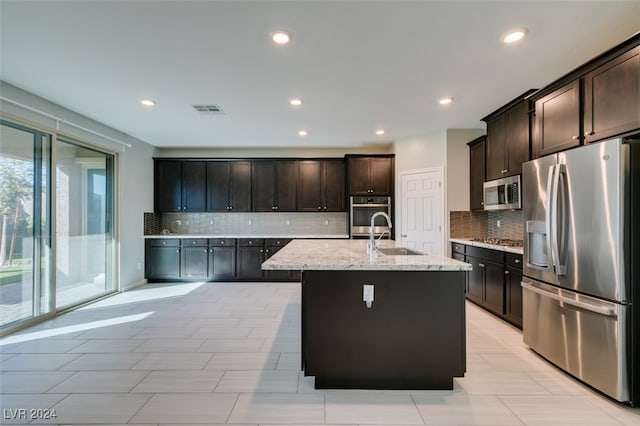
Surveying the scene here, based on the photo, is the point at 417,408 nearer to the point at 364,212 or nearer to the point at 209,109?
the point at 209,109

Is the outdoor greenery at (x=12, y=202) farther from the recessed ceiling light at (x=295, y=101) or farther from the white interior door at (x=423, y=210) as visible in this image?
the white interior door at (x=423, y=210)

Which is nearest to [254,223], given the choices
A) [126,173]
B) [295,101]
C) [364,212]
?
[364,212]

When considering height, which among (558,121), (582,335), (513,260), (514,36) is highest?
(514,36)

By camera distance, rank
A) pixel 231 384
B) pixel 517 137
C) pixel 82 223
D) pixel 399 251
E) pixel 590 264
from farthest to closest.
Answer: pixel 82 223 → pixel 517 137 → pixel 399 251 → pixel 231 384 → pixel 590 264

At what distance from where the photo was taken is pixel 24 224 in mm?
3355

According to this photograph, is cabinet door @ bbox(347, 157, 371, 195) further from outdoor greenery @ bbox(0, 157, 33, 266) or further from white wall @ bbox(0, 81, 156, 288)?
outdoor greenery @ bbox(0, 157, 33, 266)

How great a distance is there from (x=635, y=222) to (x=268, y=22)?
2.72 metres

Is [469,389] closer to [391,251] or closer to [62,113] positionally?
[391,251]

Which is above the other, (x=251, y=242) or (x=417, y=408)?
(x=251, y=242)

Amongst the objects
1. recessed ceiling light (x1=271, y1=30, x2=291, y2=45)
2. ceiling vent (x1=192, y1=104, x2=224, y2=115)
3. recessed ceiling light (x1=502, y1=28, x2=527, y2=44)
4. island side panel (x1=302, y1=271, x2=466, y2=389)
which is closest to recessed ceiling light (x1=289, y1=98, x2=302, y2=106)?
ceiling vent (x1=192, y1=104, x2=224, y2=115)

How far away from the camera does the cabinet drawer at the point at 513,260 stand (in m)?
3.10

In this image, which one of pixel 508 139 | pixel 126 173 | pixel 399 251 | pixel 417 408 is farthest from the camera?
pixel 126 173

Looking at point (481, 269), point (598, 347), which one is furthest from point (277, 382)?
point (481, 269)

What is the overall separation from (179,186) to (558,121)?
5.82 meters
